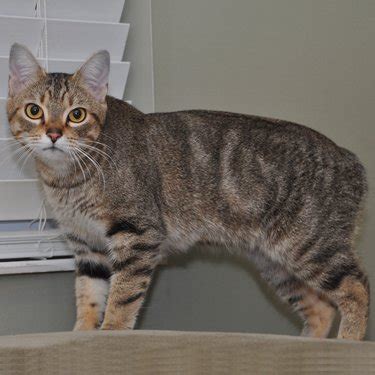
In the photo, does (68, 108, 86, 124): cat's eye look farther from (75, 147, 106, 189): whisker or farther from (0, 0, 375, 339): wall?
(0, 0, 375, 339): wall

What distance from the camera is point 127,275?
1.72 metres

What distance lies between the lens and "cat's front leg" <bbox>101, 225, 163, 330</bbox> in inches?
67.4

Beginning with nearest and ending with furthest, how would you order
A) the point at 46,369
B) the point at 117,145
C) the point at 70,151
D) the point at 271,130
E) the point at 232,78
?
the point at 46,369 < the point at 70,151 < the point at 117,145 < the point at 271,130 < the point at 232,78

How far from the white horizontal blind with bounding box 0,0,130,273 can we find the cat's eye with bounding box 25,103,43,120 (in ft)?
0.56

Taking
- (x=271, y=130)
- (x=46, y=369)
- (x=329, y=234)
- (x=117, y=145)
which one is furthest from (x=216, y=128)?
(x=46, y=369)

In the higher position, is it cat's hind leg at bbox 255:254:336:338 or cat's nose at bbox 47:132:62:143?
cat's nose at bbox 47:132:62:143

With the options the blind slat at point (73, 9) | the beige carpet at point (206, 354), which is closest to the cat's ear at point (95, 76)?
the blind slat at point (73, 9)

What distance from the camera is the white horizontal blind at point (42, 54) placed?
1832mm

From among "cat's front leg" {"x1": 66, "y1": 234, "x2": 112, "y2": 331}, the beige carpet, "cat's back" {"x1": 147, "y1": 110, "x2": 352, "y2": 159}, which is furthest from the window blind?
the beige carpet

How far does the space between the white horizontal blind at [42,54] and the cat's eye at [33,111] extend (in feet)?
0.56

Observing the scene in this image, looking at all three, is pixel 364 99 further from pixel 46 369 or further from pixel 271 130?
pixel 46 369

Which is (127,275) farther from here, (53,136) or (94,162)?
(53,136)

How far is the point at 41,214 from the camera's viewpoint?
1949 millimetres

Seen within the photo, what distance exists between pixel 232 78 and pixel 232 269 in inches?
23.6
